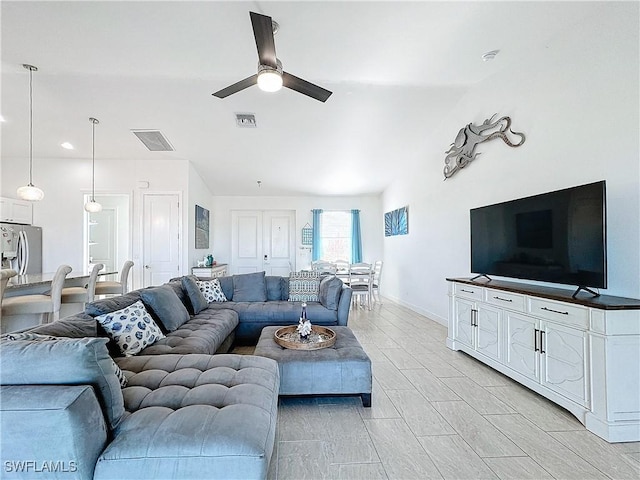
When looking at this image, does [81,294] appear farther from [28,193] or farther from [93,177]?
[93,177]

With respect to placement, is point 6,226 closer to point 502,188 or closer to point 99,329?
point 99,329

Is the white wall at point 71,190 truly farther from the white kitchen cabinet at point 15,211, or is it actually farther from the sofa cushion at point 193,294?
the sofa cushion at point 193,294

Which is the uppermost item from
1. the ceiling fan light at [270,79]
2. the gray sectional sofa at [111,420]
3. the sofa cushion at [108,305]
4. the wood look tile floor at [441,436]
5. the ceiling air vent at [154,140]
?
the ceiling air vent at [154,140]

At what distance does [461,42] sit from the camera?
304 centimetres

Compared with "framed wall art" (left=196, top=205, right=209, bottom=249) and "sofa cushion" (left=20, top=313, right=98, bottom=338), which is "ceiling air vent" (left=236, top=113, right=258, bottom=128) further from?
"sofa cushion" (left=20, top=313, right=98, bottom=338)

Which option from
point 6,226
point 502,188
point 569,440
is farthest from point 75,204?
point 569,440

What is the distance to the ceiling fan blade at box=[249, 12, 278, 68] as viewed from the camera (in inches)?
75.0

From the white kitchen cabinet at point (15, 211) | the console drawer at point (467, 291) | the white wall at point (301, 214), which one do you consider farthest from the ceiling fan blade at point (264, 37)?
the white wall at point (301, 214)

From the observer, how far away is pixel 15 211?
5305 mm

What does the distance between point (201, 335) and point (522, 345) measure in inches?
110

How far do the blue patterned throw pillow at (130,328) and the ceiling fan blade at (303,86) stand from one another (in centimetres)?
219

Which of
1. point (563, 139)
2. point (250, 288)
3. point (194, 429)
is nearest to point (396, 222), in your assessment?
point (250, 288)

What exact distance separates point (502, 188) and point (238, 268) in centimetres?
651

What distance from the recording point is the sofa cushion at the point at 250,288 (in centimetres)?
444
